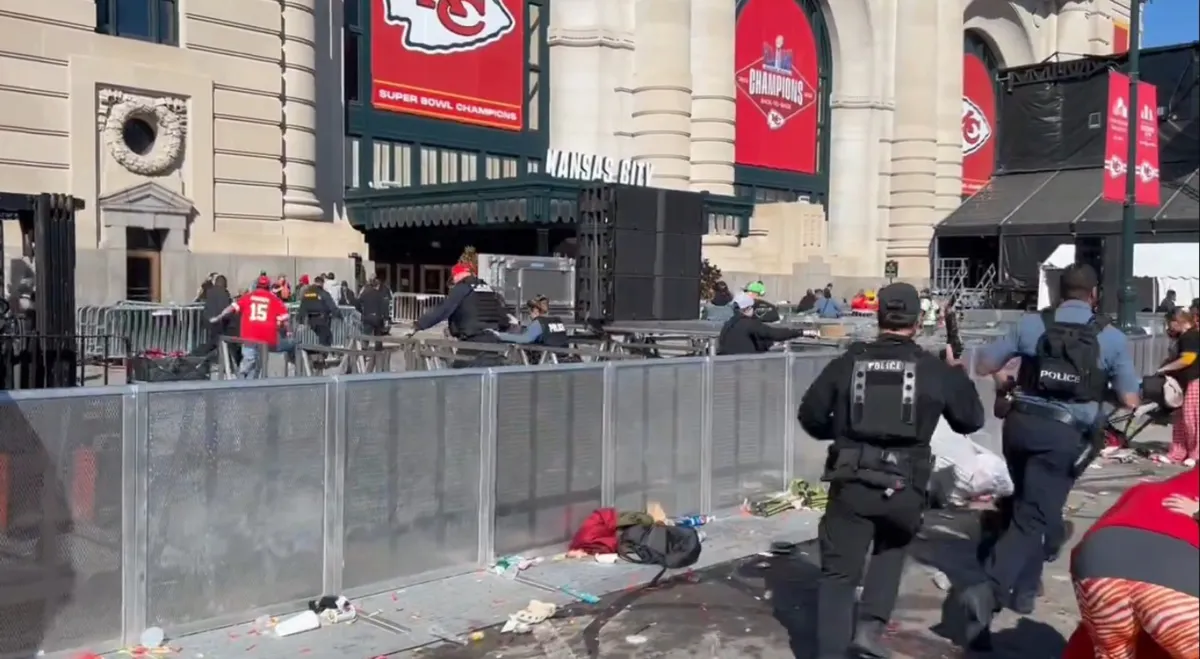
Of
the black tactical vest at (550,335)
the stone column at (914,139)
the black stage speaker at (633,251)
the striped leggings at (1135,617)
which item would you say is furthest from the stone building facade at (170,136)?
the stone column at (914,139)

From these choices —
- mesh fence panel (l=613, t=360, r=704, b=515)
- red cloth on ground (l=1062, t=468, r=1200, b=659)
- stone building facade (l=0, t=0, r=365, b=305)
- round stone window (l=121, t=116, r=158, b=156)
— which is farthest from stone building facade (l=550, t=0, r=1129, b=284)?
red cloth on ground (l=1062, t=468, r=1200, b=659)

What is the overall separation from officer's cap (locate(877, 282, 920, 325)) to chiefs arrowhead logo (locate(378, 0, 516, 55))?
26591 mm

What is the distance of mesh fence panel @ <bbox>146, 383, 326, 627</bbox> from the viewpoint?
5.33 m

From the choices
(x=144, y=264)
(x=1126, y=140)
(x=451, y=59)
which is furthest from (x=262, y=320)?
(x=451, y=59)

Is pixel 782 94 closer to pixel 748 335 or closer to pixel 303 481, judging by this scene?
pixel 748 335

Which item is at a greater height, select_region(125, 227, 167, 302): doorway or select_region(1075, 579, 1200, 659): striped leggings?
select_region(125, 227, 167, 302): doorway

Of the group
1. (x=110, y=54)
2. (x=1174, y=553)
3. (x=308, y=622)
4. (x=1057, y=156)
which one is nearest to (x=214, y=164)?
(x=110, y=54)

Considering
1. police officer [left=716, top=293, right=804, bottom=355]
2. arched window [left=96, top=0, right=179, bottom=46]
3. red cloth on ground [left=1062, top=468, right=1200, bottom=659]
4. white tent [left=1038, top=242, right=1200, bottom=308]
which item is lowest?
red cloth on ground [left=1062, top=468, right=1200, bottom=659]

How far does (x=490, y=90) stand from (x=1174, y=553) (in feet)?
101

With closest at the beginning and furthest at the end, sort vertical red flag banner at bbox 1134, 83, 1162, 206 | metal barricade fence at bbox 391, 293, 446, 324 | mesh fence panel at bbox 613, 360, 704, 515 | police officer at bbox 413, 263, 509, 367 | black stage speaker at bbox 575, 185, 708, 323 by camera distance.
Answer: mesh fence panel at bbox 613, 360, 704, 515 < police officer at bbox 413, 263, 509, 367 < black stage speaker at bbox 575, 185, 708, 323 < vertical red flag banner at bbox 1134, 83, 1162, 206 < metal barricade fence at bbox 391, 293, 446, 324

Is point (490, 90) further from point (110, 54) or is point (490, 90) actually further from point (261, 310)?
point (261, 310)

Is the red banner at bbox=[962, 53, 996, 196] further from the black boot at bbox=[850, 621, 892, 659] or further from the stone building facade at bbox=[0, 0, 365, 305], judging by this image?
the black boot at bbox=[850, 621, 892, 659]

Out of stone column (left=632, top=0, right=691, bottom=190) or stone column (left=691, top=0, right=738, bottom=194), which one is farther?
stone column (left=691, top=0, right=738, bottom=194)

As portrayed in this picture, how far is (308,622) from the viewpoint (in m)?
5.74
